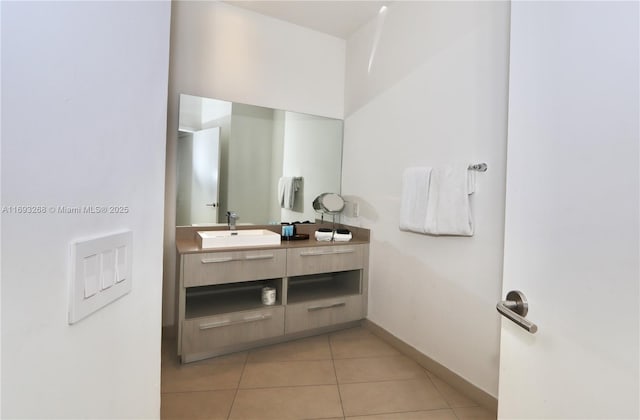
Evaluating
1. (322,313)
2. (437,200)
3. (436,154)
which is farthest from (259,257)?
(436,154)

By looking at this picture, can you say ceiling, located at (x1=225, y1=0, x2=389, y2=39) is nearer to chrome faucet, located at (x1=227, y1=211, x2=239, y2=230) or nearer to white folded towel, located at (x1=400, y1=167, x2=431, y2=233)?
white folded towel, located at (x1=400, y1=167, x2=431, y2=233)

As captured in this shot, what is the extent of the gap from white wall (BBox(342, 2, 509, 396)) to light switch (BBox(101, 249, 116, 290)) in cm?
161

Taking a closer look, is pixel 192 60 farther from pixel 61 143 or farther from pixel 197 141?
pixel 61 143

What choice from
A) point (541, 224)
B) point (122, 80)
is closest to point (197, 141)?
point (122, 80)

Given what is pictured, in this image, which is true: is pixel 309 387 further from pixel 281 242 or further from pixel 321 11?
pixel 321 11

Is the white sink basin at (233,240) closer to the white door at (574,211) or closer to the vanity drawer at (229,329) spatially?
the vanity drawer at (229,329)

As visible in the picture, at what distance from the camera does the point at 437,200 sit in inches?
69.0

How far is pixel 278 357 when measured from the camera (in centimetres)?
204

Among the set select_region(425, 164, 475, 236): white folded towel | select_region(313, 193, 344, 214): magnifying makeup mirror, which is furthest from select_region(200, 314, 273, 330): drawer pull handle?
select_region(425, 164, 475, 236): white folded towel

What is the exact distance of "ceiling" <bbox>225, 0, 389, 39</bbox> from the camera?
7.57 ft

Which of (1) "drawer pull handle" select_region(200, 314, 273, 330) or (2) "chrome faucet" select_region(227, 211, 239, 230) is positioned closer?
(1) "drawer pull handle" select_region(200, 314, 273, 330)

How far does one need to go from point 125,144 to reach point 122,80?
11cm

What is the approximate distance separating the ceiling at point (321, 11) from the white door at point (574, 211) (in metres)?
1.94

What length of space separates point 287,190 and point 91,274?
7.35 feet
